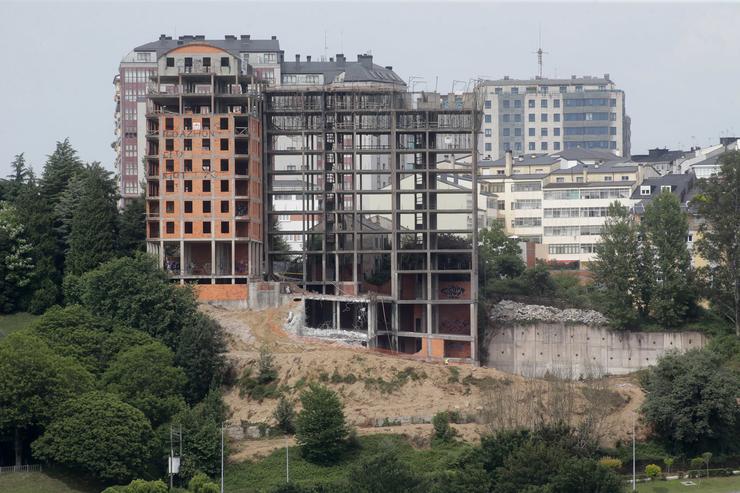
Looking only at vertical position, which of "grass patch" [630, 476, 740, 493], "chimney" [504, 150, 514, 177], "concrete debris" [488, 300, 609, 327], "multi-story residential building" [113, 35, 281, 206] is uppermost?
"multi-story residential building" [113, 35, 281, 206]

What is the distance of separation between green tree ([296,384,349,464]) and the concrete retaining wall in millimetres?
26449

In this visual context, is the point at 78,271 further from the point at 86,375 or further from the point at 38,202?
the point at 86,375

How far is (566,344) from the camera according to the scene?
11538cm

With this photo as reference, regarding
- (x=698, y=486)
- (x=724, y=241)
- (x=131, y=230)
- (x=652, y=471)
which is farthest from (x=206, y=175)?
(x=698, y=486)

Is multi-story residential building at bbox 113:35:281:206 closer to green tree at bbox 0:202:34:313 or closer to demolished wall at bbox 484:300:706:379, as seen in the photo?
green tree at bbox 0:202:34:313

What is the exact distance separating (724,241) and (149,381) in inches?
1726

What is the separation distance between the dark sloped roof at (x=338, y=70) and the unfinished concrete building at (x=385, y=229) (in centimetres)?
3681

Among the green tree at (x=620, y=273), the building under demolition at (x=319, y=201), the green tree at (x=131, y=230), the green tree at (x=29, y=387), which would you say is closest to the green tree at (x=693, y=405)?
the green tree at (x=620, y=273)

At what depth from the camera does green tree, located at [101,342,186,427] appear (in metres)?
90.9

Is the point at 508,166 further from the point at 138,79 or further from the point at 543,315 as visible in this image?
the point at 543,315

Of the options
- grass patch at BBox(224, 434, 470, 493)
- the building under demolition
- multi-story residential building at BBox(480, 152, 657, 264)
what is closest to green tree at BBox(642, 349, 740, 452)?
grass patch at BBox(224, 434, 470, 493)

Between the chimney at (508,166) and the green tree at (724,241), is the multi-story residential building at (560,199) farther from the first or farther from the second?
the green tree at (724,241)

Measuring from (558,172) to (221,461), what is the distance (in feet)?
242

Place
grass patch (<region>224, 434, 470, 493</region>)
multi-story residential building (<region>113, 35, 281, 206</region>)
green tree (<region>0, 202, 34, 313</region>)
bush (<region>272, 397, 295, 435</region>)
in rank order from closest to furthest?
1. grass patch (<region>224, 434, 470, 493</region>)
2. bush (<region>272, 397, 295, 435</region>)
3. green tree (<region>0, 202, 34, 313</region>)
4. multi-story residential building (<region>113, 35, 281, 206</region>)
